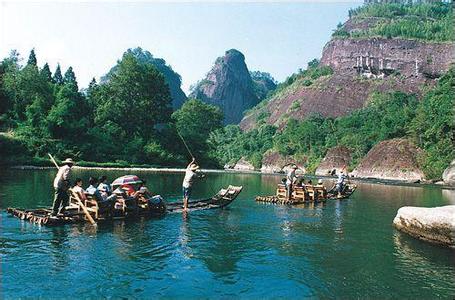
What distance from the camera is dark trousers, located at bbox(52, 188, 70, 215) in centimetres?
1877

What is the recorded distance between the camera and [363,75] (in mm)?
161875

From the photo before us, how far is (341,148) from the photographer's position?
105062 millimetres

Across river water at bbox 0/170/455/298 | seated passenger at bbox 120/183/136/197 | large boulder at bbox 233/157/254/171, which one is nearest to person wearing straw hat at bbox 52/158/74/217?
river water at bbox 0/170/455/298

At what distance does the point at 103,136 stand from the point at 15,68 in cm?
3055

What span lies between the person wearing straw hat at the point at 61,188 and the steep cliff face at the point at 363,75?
132543mm

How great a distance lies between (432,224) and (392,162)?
7376 centimetres

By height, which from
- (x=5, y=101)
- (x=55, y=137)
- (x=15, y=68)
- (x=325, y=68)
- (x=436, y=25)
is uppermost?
(x=436, y=25)

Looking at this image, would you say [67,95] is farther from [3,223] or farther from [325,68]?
[325,68]

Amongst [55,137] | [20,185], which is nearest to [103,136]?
[55,137]

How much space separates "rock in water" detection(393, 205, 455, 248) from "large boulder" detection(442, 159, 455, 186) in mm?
53292

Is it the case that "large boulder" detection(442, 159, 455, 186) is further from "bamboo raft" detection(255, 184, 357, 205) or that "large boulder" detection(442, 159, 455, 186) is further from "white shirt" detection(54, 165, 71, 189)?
"white shirt" detection(54, 165, 71, 189)

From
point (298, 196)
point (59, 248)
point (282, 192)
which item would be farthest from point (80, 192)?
point (298, 196)

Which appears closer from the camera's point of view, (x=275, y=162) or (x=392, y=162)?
(x=392, y=162)

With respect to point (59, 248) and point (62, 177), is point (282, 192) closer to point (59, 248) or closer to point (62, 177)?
point (62, 177)
